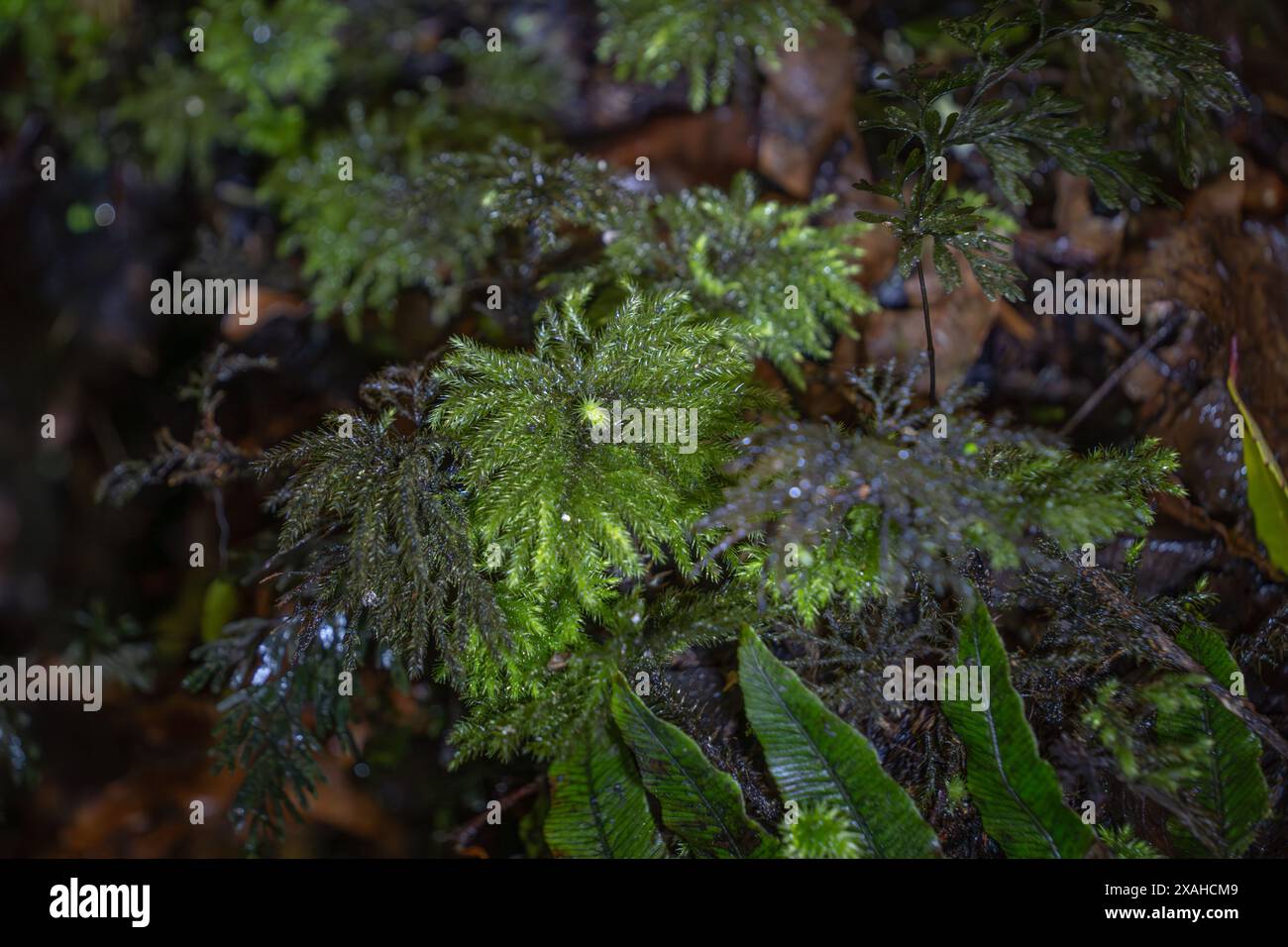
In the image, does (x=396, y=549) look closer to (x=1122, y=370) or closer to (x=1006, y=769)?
(x=1006, y=769)

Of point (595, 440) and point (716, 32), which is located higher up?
point (716, 32)

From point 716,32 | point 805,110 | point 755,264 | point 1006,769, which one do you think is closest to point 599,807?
point 1006,769

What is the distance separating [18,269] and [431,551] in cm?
283

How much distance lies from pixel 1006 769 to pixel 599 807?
0.83 meters

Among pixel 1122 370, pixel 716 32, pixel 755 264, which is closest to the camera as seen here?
pixel 755 264

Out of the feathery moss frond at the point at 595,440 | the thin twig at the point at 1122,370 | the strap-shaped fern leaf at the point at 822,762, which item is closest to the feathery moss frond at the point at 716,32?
the feathery moss frond at the point at 595,440

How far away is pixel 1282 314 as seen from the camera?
2344 millimetres

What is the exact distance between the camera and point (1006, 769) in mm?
1560

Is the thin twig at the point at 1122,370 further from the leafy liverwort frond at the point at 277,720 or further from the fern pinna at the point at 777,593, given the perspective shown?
the leafy liverwort frond at the point at 277,720

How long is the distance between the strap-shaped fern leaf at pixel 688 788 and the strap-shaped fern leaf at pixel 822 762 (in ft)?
0.37

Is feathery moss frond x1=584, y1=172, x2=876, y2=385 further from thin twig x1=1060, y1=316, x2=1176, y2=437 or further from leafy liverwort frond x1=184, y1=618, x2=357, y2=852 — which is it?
leafy liverwort frond x1=184, y1=618, x2=357, y2=852

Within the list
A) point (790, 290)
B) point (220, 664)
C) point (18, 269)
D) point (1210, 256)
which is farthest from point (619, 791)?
point (18, 269)

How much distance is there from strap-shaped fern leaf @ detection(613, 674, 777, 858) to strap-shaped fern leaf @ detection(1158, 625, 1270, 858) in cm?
87
